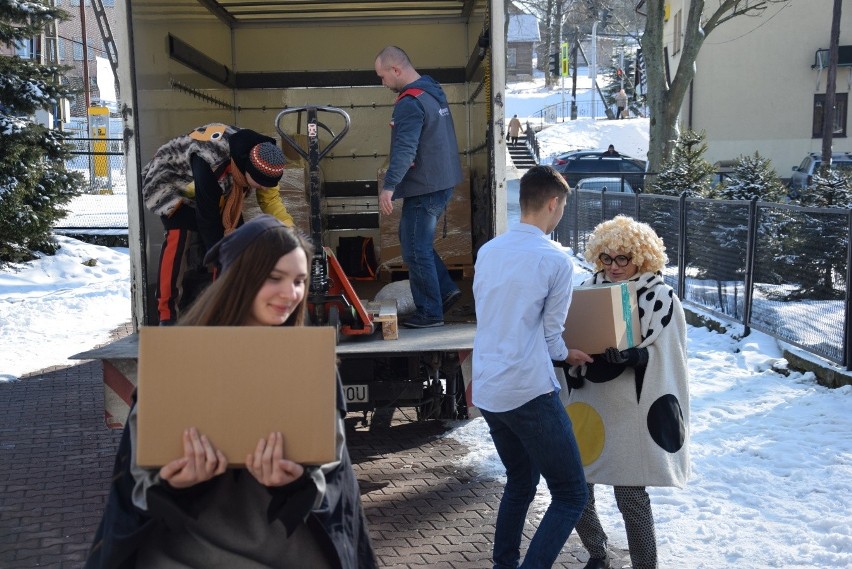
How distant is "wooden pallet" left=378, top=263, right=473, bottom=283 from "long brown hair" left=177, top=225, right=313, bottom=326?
574cm

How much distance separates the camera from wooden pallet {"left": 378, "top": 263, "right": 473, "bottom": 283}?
828cm

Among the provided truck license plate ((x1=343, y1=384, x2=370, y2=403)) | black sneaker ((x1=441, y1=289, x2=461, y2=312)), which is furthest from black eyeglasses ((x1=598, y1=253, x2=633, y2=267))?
black sneaker ((x1=441, y1=289, x2=461, y2=312))

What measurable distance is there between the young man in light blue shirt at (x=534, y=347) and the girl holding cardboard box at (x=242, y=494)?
1602 mm

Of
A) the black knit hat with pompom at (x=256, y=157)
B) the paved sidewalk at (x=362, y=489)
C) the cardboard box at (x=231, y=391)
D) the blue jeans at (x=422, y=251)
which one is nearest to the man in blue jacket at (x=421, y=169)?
the blue jeans at (x=422, y=251)

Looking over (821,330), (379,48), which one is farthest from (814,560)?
(379,48)

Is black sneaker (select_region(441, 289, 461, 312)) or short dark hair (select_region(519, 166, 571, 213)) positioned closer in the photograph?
short dark hair (select_region(519, 166, 571, 213))

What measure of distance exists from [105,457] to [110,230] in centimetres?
1409

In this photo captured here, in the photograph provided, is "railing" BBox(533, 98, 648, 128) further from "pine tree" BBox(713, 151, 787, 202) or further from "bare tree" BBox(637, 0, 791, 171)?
"pine tree" BBox(713, 151, 787, 202)

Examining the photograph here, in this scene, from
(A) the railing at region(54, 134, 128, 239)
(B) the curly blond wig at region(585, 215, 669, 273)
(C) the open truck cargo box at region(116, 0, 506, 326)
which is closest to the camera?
(B) the curly blond wig at region(585, 215, 669, 273)

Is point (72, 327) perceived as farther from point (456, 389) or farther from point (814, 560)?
point (814, 560)

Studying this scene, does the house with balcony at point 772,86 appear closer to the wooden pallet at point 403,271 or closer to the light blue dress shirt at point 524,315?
the wooden pallet at point 403,271

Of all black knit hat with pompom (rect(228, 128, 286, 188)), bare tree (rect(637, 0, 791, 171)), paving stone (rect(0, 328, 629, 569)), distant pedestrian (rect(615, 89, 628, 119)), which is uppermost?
distant pedestrian (rect(615, 89, 628, 119))

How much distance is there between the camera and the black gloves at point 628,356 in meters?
4.23

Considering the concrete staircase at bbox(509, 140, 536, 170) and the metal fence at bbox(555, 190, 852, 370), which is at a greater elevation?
the concrete staircase at bbox(509, 140, 536, 170)
